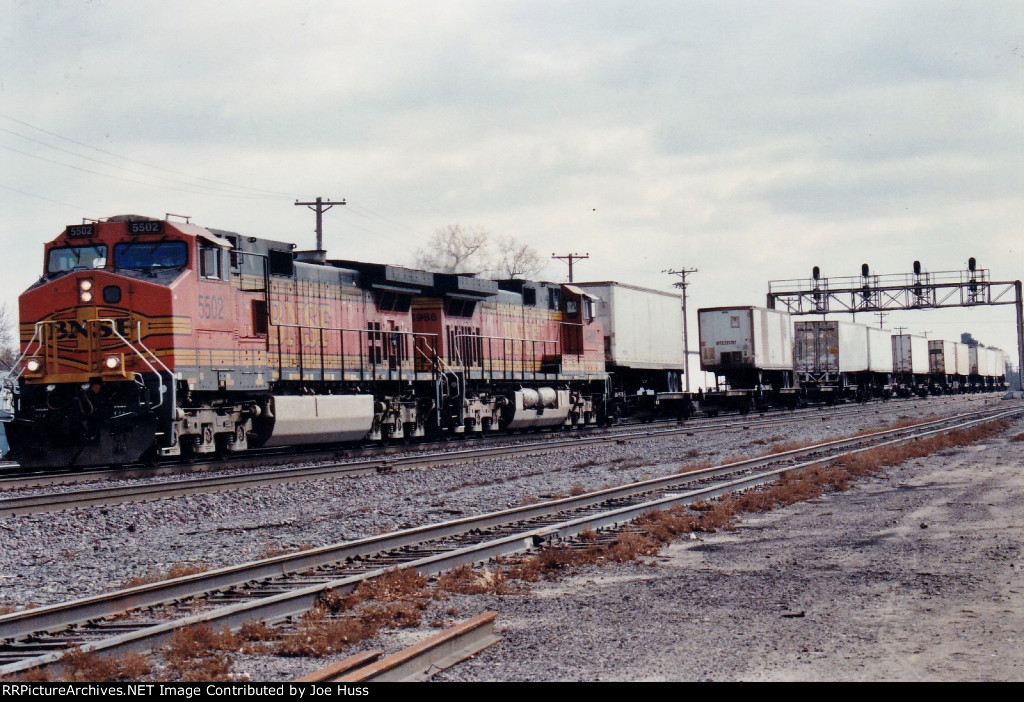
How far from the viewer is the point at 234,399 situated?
1800cm

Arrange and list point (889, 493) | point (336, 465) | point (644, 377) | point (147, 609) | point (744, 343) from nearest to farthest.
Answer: point (147, 609), point (889, 493), point (336, 465), point (644, 377), point (744, 343)

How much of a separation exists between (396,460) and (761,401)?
27495 mm

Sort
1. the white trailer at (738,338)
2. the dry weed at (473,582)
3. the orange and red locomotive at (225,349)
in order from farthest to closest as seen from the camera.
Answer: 1. the white trailer at (738,338)
2. the orange and red locomotive at (225,349)
3. the dry weed at (473,582)

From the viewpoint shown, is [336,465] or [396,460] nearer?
[336,465]

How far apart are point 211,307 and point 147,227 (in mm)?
1558

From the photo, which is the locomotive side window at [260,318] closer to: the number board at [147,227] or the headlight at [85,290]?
the number board at [147,227]

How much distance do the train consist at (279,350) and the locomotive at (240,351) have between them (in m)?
0.03

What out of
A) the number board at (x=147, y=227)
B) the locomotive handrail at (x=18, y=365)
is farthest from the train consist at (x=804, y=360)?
the locomotive handrail at (x=18, y=365)

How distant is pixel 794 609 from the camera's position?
275 inches

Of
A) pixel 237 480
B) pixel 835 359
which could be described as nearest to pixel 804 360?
pixel 835 359

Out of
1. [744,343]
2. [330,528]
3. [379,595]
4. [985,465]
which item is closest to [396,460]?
[330,528]

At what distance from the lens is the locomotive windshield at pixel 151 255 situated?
16.6m

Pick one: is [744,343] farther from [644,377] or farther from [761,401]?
[644,377]

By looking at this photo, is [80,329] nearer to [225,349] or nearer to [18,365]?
[18,365]
